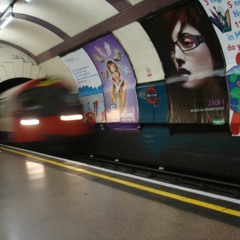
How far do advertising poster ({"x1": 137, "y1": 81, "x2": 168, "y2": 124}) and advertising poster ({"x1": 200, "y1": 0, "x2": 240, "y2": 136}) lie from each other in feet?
8.62

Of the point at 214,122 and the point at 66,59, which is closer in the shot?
the point at 214,122

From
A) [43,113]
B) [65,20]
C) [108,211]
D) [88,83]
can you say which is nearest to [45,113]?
[43,113]

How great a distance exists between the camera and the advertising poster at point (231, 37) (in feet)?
24.7

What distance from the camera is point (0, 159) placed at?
9094mm

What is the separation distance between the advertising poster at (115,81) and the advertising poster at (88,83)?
37 centimetres

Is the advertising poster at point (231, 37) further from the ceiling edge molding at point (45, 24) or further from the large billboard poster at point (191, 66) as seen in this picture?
the ceiling edge molding at point (45, 24)

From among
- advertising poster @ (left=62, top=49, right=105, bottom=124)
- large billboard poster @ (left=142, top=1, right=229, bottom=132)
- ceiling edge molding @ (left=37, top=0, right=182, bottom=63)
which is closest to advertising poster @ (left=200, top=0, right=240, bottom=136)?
large billboard poster @ (left=142, top=1, right=229, bottom=132)

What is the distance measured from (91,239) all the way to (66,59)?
1173cm

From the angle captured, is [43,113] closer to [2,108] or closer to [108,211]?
[2,108]

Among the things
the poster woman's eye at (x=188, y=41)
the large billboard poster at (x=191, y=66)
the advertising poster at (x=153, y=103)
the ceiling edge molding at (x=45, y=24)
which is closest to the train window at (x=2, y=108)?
the ceiling edge molding at (x=45, y=24)

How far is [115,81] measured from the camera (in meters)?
12.8

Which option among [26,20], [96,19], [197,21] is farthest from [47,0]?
[197,21]

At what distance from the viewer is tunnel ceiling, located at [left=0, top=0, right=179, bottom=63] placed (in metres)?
9.48

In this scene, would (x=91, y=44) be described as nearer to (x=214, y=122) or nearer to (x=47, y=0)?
(x=47, y=0)
